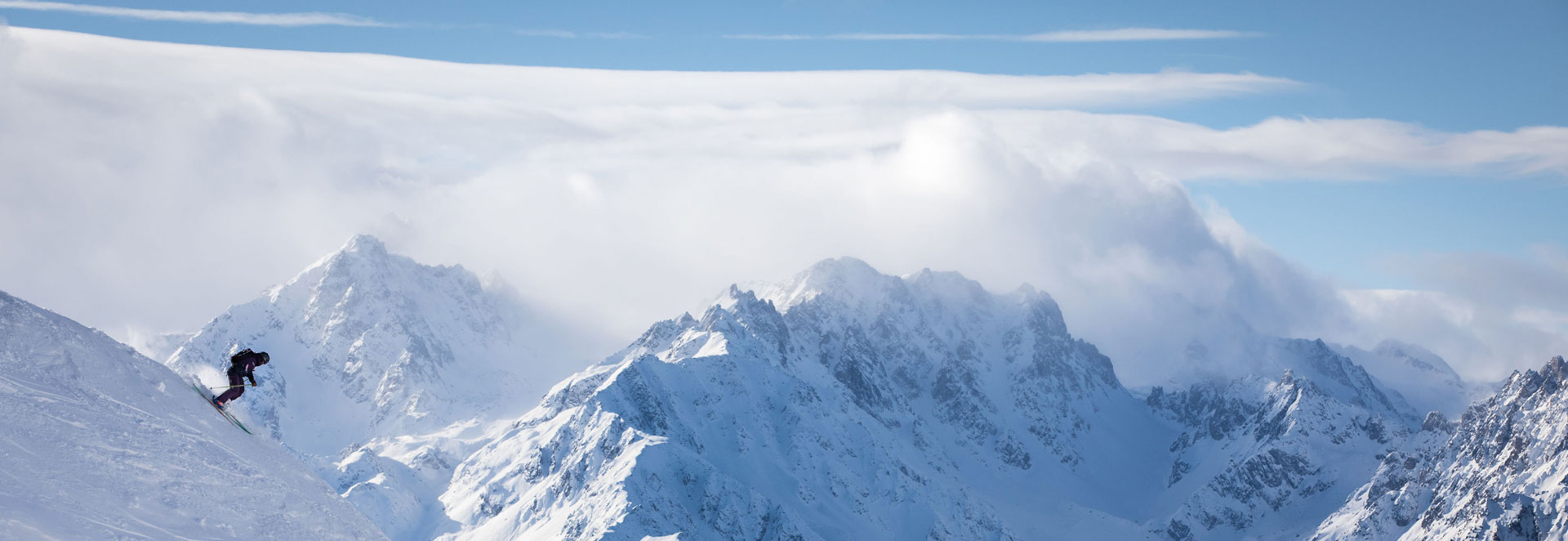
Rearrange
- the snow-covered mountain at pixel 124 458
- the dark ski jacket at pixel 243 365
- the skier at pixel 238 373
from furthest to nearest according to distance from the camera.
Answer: the dark ski jacket at pixel 243 365 < the skier at pixel 238 373 < the snow-covered mountain at pixel 124 458

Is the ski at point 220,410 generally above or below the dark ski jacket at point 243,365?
below

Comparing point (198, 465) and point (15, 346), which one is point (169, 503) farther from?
point (15, 346)

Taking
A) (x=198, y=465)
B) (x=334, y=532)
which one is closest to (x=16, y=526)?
(x=198, y=465)

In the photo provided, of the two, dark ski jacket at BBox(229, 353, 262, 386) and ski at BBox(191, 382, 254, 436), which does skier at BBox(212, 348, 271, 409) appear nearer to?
dark ski jacket at BBox(229, 353, 262, 386)

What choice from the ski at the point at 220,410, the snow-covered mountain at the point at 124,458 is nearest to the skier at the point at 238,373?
the ski at the point at 220,410

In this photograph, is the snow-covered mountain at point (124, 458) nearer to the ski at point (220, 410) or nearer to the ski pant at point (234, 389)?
the ski at point (220, 410)

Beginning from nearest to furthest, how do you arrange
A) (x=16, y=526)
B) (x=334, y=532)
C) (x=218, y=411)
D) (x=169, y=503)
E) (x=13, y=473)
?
(x=16, y=526) → (x=13, y=473) → (x=169, y=503) → (x=334, y=532) → (x=218, y=411)

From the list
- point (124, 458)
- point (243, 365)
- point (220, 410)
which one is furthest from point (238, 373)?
point (124, 458)

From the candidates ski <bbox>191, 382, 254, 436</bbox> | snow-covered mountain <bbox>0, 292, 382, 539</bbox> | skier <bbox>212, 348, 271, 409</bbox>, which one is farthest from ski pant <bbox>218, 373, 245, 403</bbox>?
snow-covered mountain <bbox>0, 292, 382, 539</bbox>

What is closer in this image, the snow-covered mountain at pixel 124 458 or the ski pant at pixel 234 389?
the snow-covered mountain at pixel 124 458

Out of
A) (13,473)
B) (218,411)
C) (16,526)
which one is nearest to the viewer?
(16,526)
